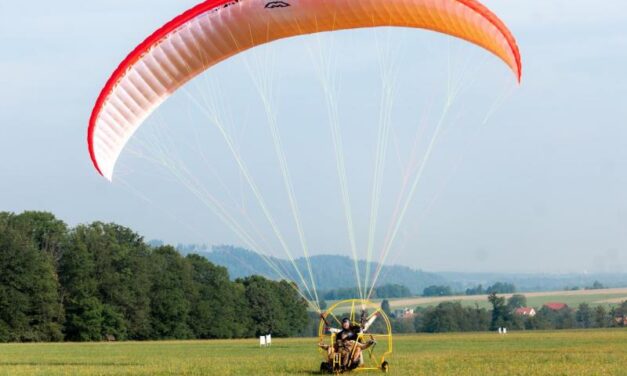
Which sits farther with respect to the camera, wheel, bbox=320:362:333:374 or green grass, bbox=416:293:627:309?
green grass, bbox=416:293:627:309

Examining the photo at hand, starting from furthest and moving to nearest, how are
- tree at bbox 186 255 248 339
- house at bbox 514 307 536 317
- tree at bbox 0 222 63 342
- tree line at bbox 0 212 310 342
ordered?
house at bbox 514 307 536 317 < tree at bbox 186 255 248 339 < tree line at bbox 0 212 310 342 < tree at bbox 0 222 63 342

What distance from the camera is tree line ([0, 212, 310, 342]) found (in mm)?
68438

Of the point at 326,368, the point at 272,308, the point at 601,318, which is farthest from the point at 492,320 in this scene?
the point at 326,368

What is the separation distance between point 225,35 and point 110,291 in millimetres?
61533

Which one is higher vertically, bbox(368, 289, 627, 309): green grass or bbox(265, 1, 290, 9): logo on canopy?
bbox(368, 289, 627, 309): green grass

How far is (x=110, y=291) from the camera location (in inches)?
3014

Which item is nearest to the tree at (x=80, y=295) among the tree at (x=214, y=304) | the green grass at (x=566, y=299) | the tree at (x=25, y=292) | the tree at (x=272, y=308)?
the tree at (x=25, y=292)

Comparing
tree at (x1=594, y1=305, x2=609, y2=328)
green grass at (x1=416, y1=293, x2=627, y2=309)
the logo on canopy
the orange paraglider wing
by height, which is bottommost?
tree at (x1=594, y1=305, x2=609, y2=328)

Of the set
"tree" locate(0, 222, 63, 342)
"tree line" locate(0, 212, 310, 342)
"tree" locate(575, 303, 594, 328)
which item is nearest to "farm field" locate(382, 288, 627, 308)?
"tree" locate(575, 303, 594, 328)

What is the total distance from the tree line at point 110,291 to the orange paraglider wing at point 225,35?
171 ft

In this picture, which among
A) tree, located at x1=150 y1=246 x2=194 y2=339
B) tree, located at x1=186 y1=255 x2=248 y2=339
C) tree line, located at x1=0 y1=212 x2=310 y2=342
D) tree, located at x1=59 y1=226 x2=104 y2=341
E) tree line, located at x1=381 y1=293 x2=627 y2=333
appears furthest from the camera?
tree line, located at x1=381 y1=293 x2=627 y2=333

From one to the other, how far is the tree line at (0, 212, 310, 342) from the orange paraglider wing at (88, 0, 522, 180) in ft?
171

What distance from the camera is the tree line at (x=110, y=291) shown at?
6844cm

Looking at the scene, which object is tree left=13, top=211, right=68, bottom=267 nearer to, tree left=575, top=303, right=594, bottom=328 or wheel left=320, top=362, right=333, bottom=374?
wheel left=320, top=362, right=333, bottom=374
